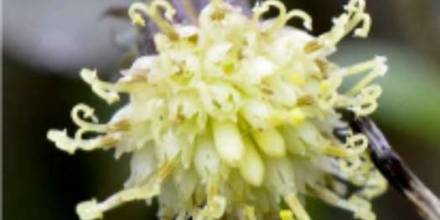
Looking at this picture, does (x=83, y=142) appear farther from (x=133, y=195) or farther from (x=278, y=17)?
(x=278, y=17)

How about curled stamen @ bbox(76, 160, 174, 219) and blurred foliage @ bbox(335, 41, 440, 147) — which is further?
blurred foliage @ bbox(335, 41, 440, 147)

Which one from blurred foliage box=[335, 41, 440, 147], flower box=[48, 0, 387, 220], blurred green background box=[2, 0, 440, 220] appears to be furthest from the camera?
blurred green background box=[2, 0, 440, 220]

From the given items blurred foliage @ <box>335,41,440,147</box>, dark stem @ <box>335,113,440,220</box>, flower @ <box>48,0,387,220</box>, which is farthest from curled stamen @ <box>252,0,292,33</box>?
blurred foliage @ <box>335,41,440,147</box>

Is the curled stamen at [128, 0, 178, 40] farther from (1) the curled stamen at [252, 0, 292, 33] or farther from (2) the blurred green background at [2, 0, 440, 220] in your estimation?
(2) the blurred green background at [2, 0, 440, 220]

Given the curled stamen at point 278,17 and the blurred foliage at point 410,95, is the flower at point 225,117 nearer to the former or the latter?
the curled stamen at point 278,17

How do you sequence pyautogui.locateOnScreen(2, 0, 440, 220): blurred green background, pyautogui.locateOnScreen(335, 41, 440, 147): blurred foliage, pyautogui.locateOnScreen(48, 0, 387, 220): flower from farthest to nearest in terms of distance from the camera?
pyautogui.locateOnScreen(2, 0, 440, 220): blurred green background
pyautogui.locateOnScreen(335, 41, 440, 147): blurred foliage
pyautogui.locateOnScreen(48, 0, 387, 220): flower

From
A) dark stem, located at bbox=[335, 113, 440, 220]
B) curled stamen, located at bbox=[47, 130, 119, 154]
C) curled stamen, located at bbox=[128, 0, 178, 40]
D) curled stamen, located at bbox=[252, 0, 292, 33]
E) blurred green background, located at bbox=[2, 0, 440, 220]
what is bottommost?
dark stem, located at bbox=[335, 113, 440, 220]
